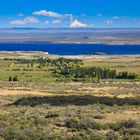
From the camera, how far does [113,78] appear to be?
91875 mm

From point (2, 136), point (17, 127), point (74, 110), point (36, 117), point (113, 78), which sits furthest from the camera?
point (113, 78)

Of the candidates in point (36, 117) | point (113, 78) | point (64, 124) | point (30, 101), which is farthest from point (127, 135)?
point (113, 78)

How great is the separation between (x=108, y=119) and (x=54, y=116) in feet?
11.0

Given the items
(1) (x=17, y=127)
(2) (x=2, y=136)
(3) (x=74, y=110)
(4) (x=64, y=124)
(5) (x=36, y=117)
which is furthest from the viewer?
(3) (x=74, y=110)

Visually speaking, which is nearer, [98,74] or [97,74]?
[98,74]

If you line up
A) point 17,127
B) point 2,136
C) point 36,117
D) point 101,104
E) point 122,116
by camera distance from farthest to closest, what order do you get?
point 101,104 → point 122,116 → point 36,117 → point 17,127 → point 2,136

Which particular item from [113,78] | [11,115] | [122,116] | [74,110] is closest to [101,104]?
[74,110]

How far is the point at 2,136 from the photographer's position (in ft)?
69.9

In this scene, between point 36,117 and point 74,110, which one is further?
point 74,110

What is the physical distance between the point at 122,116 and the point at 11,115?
272 inches

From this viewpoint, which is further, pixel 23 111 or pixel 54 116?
pixel 23 111

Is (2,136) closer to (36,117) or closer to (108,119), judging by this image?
(36,117)

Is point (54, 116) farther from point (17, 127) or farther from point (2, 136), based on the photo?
point (2, 136)

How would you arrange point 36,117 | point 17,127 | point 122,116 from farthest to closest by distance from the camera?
point 122,116, point 36,117, point 17,127
